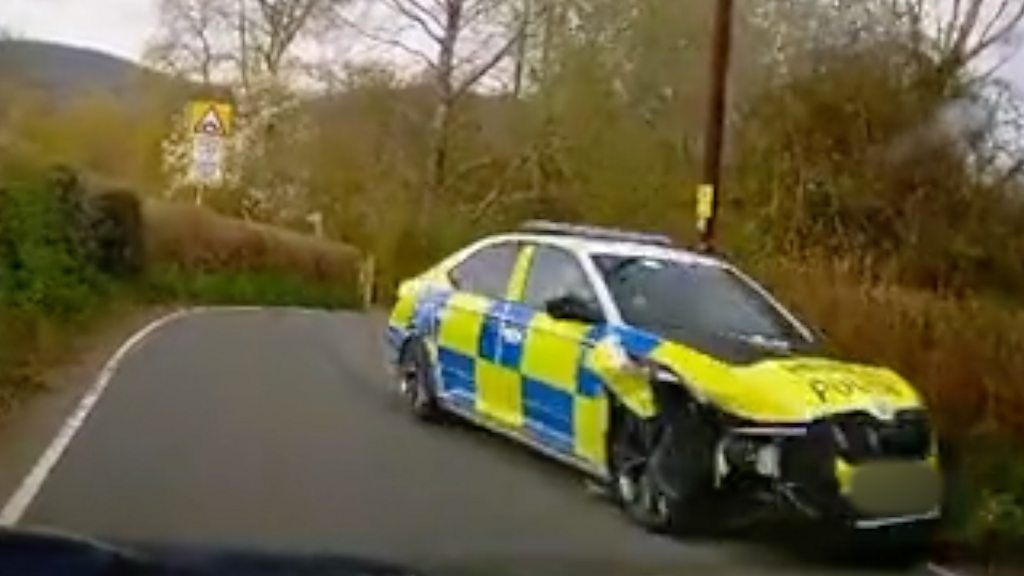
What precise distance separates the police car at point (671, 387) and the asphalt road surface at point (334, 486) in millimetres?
213

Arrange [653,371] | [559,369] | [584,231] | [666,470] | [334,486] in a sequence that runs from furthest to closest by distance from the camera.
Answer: [584,231] → [559,369] → [334,486] → [653,371] → [666,470]

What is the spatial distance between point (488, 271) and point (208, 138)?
1.64 m

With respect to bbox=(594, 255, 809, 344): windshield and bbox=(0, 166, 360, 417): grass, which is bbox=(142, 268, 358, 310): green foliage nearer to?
bbox=(0, 166, 360, 417): grass

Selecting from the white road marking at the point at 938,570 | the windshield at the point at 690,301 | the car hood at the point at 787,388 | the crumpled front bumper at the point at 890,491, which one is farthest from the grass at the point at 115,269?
the white road marking at the point at 938,570

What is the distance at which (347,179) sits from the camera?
29.7ft

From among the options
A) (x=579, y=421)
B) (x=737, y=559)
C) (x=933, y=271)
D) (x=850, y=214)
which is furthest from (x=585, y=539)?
(x=850, y=214)

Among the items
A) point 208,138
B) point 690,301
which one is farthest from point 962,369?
point 208,138

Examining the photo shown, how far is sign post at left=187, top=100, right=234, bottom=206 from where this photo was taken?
10789 mm

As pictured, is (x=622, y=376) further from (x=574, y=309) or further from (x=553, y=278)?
(x=553, y=278)

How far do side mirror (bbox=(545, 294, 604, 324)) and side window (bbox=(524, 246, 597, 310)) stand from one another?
39 millimetres

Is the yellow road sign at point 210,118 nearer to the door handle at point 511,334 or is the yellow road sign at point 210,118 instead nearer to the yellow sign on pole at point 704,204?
the door handle at point 511,334

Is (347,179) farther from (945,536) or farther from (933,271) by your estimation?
(933,271)

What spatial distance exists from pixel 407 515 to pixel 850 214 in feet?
19.0

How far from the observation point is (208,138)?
10.8 metres
